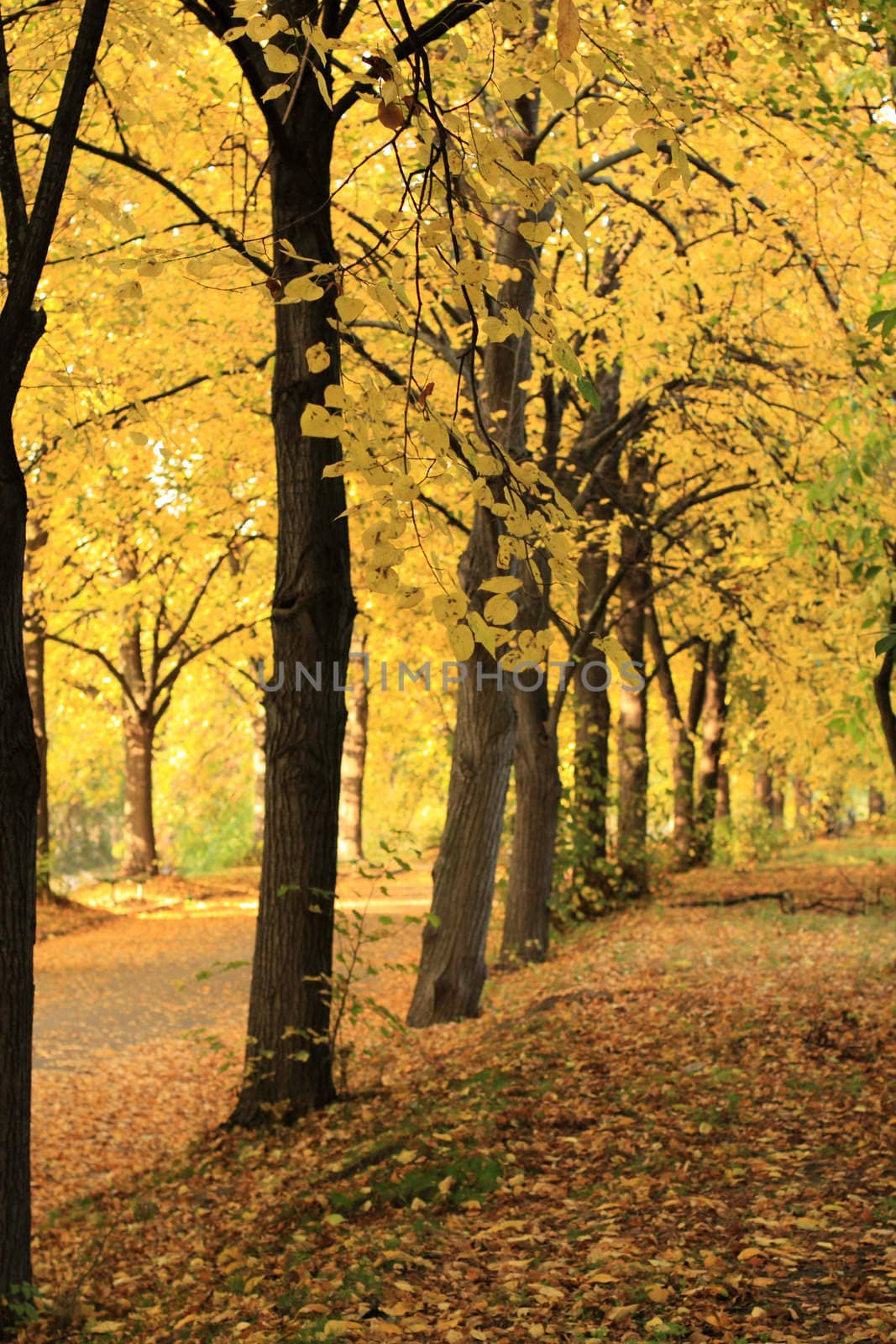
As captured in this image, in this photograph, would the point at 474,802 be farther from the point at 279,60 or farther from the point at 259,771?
the point at 259,771

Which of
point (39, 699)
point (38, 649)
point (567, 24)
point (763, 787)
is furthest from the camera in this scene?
point (763, 787)

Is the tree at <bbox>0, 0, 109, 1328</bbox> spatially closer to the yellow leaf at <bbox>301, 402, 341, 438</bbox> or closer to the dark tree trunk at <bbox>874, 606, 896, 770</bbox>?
the yellow leaf at <bbox>301, 402, 341, 438</bbox>

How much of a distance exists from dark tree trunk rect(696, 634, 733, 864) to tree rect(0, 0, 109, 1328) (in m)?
16.1

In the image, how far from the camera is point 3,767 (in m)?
4.23

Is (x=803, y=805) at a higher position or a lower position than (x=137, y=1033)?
higher

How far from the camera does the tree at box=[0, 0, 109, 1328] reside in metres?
3.97

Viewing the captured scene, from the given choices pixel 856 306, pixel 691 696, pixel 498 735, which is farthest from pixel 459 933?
pixel 691 696

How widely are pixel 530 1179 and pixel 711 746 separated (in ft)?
49.0

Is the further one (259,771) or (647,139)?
(259,771)

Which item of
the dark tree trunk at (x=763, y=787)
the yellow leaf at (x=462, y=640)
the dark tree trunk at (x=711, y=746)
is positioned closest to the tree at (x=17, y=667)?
the yellow leaf at (x=462, y=640)

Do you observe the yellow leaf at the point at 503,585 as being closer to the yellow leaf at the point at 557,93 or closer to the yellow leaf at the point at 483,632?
the yellow leaf at the point at 483,632

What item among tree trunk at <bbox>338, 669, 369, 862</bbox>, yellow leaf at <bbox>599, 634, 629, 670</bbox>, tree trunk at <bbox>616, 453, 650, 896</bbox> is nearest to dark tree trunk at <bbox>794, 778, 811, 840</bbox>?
tree trunk at <bbox>338, 669, 369, 862</bbox>

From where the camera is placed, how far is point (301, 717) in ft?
21.1

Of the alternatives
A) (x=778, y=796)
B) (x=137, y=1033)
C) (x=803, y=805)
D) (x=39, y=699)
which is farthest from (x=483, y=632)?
(x=778, y=796)
